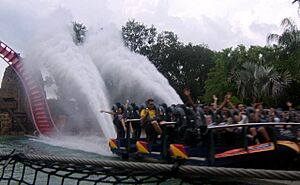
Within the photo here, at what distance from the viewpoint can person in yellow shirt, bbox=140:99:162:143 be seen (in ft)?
37.6

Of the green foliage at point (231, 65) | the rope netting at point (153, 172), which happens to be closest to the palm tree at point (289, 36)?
the green foliage at point (231, 65)

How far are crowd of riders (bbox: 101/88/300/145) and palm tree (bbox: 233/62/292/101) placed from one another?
16.6 metres

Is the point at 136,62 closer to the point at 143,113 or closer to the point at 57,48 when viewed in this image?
the point at 57,48

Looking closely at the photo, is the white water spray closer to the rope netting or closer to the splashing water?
the splashing water

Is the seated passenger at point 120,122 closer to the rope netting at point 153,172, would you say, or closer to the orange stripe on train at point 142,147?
the orange stripe on train at point 142,147

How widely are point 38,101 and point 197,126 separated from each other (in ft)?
62.1

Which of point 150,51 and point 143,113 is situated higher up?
point 150,51

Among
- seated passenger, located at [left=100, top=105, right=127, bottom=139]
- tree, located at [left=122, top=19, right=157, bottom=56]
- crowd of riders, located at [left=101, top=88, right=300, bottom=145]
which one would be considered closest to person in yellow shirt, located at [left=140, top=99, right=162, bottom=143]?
crowd of riders, located at [left=101, top=88, right=300, bottom=145]

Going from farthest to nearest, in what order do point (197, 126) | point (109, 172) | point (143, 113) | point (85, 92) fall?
1. point (85, 92)
2. point (143, 113)
3. point (197, 126)
4. point (109, 172)

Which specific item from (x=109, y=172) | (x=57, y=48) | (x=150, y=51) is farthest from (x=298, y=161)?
(x=150, y=51)

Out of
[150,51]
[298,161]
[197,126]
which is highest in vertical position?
[150,51]

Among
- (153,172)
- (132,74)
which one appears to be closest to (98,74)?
(132,74)

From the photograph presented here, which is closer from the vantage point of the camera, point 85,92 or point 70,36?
point 85,92

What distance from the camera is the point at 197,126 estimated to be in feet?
32.3
